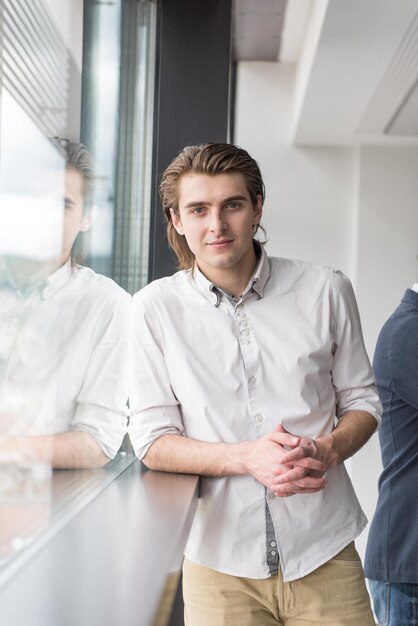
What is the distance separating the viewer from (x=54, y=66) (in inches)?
55.6

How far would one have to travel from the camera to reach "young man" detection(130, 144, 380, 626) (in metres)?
1.66

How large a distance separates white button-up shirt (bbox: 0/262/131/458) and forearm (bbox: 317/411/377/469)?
481 millimetres

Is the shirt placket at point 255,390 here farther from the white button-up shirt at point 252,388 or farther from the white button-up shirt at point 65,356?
the white button-up shirt at point 65,356

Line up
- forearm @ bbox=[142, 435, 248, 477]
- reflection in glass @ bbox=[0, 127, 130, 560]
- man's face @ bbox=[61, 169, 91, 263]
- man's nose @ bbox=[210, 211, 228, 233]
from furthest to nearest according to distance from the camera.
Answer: man's nose @ bbox=[210, 211, 228, 233] < forearm @ bbox=[142, 435, 248, 477] < man's face @ bbox=[61, 169, 91, 263] < reflection in glass @ bbox=[0, 127, 130, 560]

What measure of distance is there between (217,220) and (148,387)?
38cm

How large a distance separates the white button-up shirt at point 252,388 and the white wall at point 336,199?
11.8 ft

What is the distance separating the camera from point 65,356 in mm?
1491

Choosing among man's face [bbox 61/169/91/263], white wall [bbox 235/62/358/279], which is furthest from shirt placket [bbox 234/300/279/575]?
white wall [bbox 235/62/358/279]

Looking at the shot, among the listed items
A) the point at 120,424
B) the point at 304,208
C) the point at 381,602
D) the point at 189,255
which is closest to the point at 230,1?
the point at 189,255

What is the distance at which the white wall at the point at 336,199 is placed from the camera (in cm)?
535

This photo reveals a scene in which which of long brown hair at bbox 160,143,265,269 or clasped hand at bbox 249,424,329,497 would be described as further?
long brown hair at bbox 160,143,265,269

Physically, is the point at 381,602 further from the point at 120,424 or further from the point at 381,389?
the point at 120,424

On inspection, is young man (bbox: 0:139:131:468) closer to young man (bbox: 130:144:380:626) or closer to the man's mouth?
young man (bbox: 130:144:380:626)

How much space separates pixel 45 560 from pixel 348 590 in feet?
2.32
